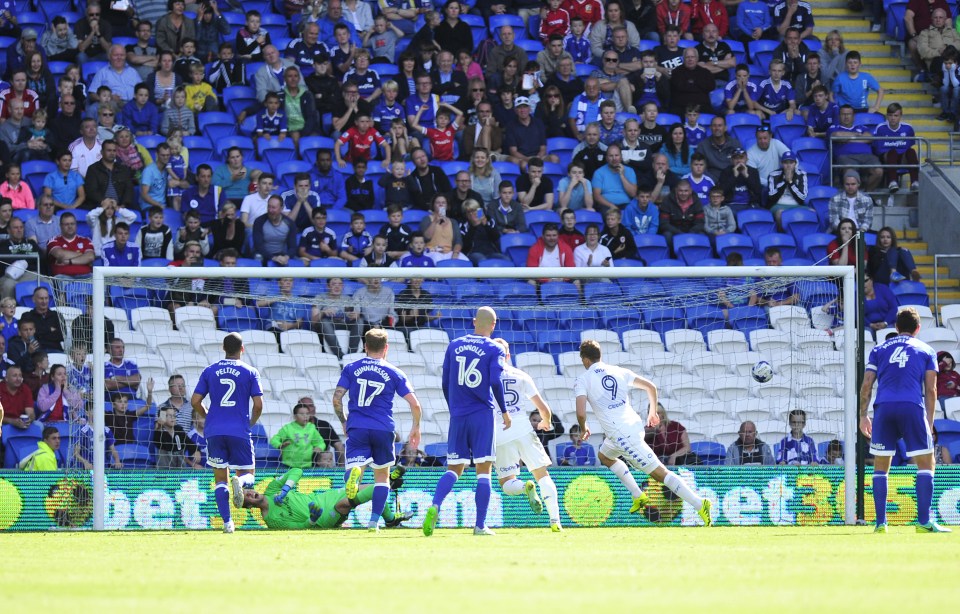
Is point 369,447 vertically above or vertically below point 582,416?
below

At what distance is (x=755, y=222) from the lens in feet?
66.2

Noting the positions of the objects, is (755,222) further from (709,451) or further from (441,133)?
(709,451)

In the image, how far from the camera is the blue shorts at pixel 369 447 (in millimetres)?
12828

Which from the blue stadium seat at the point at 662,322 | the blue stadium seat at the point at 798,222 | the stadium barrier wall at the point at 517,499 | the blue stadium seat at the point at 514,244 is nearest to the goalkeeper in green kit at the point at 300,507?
the stadium barrier wall at the point at 517,499

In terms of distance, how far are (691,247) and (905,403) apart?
24.5 feet

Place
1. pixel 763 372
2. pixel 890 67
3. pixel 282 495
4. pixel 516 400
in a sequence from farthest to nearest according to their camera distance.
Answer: pixel 890 67 → pixel 763 372 → pixel 282 495 → pixel 516 400

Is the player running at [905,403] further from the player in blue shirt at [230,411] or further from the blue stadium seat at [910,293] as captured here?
the blue stadium seat at [910,293]

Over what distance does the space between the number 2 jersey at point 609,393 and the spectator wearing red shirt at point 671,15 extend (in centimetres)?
1033

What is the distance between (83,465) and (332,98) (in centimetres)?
777

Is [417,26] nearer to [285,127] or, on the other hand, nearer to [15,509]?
[285,127]

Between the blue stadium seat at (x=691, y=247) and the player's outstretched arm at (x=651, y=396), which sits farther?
the blue stadium seat at (x=691, y=247)

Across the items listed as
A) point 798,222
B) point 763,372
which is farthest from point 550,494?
point 798,222

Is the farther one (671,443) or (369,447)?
(671,443)

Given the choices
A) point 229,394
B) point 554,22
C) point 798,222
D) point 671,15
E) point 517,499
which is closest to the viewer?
point 229,394
